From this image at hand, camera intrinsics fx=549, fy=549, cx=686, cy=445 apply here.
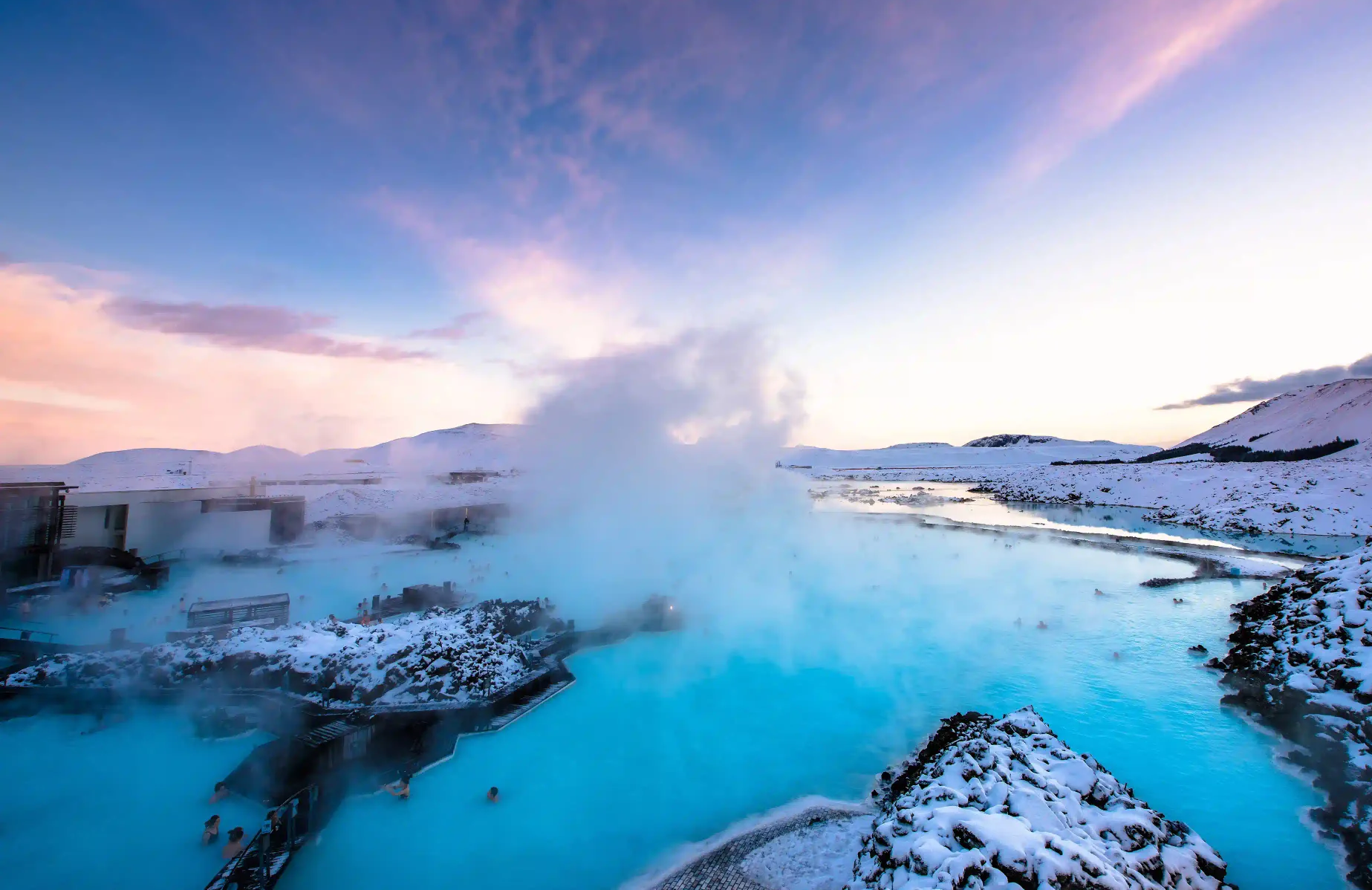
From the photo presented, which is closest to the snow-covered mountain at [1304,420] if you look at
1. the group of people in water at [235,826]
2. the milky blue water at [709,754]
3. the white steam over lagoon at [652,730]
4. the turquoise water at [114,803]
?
the white steam over lagoon at [652,730]

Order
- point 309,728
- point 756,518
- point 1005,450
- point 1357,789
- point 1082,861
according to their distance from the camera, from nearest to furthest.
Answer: point 1082,861 < point 1357,789 < point 309,728 < point 756,518 < point 1005,450

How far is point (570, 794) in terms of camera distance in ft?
41.7

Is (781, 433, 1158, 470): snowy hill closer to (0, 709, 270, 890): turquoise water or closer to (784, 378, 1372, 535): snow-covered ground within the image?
(784, 378, 1372, 535): snow-covered ground

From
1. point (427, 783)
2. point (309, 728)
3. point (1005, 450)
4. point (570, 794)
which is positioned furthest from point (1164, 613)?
point (1005, 450)

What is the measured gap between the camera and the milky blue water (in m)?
10.7

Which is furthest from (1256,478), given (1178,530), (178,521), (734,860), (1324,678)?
(178,521)

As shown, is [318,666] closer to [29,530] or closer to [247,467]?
[29,530]

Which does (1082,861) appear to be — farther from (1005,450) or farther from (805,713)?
(1005,450)

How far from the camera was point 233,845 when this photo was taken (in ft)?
34.3

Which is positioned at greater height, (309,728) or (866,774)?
(309,728)

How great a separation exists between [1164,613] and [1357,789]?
47.6 feet

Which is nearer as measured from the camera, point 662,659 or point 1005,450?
point 662,659

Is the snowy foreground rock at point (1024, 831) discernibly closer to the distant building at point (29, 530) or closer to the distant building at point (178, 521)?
the distant building at point (29, 530)

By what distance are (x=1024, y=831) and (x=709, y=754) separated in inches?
320
